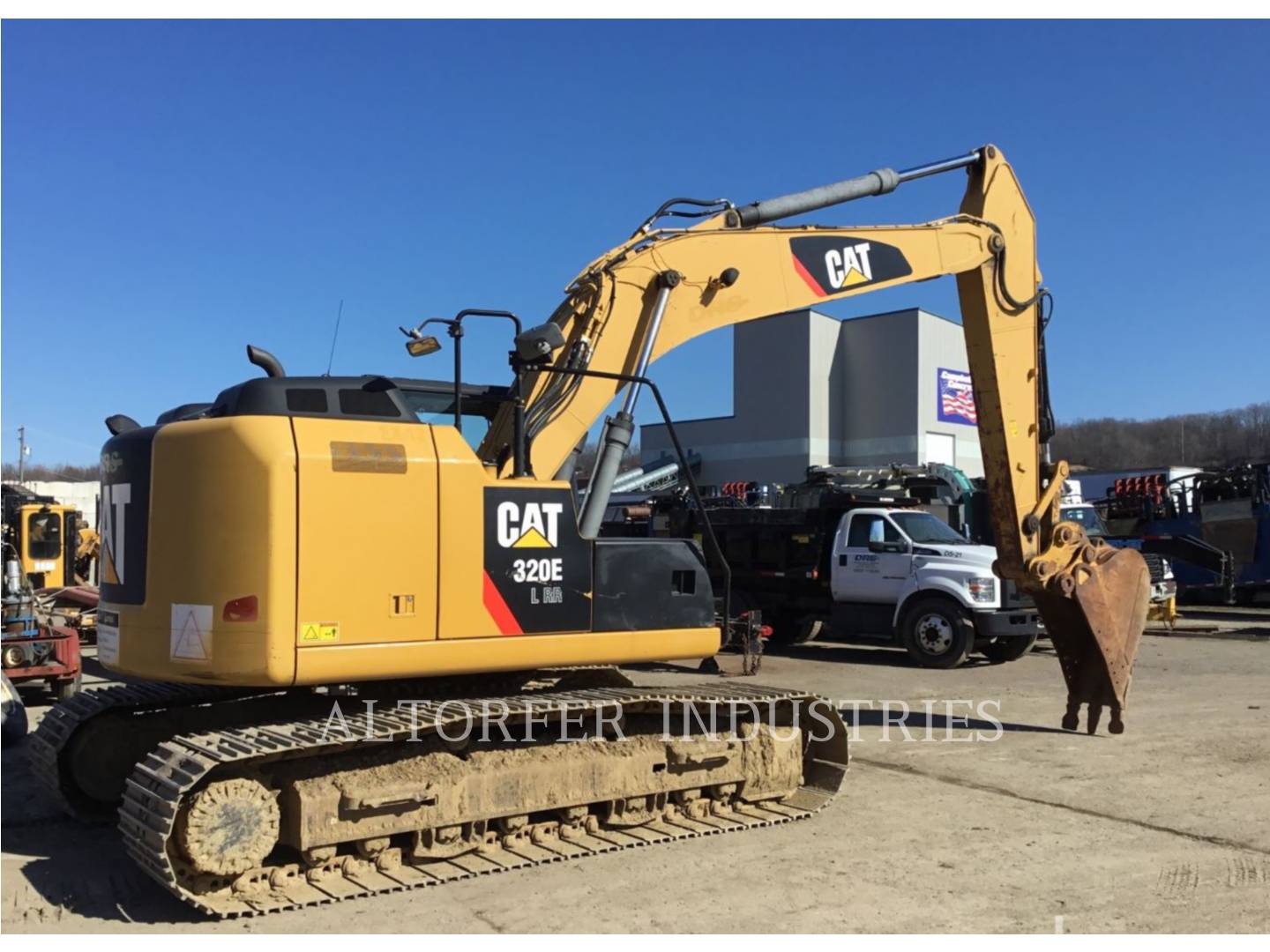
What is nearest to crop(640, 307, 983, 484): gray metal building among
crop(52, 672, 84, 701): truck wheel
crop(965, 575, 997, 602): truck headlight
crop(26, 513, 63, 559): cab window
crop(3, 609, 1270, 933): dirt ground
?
crop(26, 513, 63, 559): cab window

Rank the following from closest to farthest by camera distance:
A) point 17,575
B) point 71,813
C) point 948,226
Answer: point 71,813
point 948,226
point 17,575

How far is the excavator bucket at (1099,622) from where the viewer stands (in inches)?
364

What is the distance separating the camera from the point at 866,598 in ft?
50.2

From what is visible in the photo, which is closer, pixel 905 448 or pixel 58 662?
pixel 58 662

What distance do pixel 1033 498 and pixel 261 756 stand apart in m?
6.49

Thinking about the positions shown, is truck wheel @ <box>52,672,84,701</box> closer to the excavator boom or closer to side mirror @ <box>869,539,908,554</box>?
the excavator boom

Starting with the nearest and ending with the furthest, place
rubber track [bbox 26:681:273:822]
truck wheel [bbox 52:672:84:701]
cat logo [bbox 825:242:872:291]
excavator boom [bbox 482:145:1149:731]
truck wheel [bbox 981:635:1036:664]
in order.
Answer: rubber track [bbox 26:681:273:822] < excavator boom [bbox 482:145:1149:731] < cat logo [bbox 825:242:872:291] < truck wheel [bbox 52:672:84:701] < truck wheel [bbox 981:635:1036:664]

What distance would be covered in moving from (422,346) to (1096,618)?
19.5 feet

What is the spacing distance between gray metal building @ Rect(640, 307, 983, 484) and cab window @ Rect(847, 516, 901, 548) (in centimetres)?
2847

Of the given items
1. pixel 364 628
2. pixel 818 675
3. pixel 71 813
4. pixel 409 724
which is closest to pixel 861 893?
pixel 409 724

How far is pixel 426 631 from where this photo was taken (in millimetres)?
5754

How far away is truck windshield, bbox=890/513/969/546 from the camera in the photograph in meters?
15.1

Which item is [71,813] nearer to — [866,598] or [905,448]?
[866,598]

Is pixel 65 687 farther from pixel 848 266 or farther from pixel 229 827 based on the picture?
pixel 848 266
